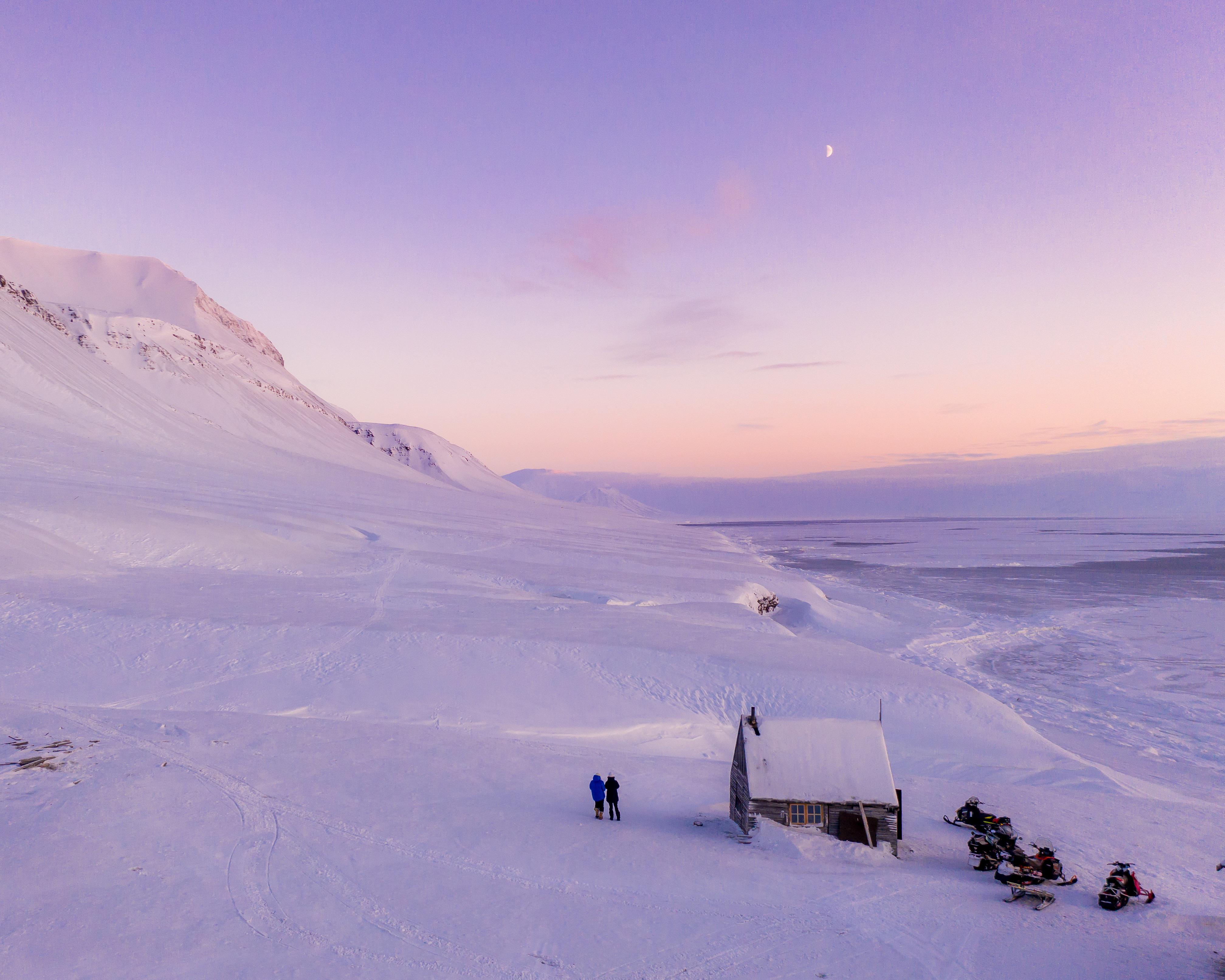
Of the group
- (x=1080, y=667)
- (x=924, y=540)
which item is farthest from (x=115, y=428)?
(x=924, y=540)

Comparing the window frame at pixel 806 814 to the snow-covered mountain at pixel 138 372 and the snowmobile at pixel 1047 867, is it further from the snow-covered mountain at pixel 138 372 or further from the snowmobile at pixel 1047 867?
the snow-covered mountain at pixel 138 372

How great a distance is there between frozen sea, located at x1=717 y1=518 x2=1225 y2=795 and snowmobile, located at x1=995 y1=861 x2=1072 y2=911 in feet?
39.9

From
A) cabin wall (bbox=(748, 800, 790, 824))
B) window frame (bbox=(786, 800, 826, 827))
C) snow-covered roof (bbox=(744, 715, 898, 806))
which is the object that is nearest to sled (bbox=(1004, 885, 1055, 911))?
snow-covered roof (bbox=(744, 715, 898, 806))

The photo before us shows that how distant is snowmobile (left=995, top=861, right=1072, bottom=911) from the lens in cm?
1296

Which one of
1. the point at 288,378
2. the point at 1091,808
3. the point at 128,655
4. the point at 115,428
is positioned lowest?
the point at 1091,808

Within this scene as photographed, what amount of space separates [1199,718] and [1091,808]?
44.9ft

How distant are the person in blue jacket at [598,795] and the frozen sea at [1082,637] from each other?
18.6 m

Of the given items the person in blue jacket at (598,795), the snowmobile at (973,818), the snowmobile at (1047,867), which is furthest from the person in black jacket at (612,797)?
the snowmobile at (973,818)

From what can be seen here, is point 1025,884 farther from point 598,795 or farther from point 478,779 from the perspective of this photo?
point 478,779

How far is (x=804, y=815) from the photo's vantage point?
15438 mm

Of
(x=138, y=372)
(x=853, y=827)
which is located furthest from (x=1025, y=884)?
(x=138, y=372)

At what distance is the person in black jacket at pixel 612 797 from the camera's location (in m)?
15.5

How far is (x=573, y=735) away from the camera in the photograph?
74.3 ft

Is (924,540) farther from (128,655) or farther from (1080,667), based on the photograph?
(128,655)
